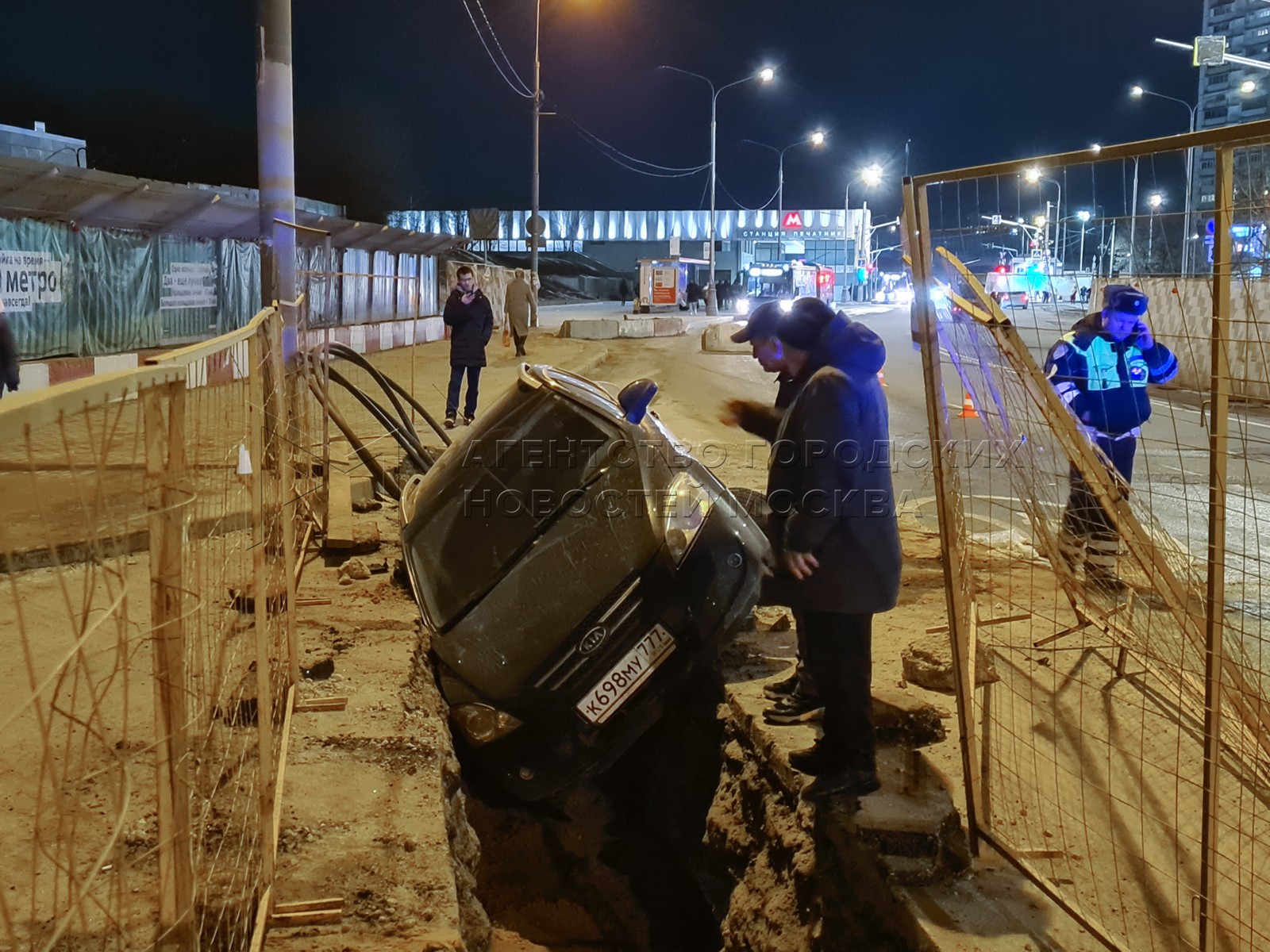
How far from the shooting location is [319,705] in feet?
14.7

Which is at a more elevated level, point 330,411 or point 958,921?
point 330,411

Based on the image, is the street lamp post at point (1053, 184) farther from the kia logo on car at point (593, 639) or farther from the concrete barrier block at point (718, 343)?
the concrete barrier block at point (718, 343)

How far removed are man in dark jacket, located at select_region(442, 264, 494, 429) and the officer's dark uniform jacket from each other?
706 centimetres

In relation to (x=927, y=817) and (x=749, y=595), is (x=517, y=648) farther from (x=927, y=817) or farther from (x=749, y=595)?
(x=927, y=817)

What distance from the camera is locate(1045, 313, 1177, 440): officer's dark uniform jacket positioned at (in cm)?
622

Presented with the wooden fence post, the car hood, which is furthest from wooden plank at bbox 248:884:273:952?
the car hood

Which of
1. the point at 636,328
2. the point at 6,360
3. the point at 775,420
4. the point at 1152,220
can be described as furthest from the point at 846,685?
the point at 636,328

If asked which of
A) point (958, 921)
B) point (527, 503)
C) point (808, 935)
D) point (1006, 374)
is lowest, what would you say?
point (808, 935)

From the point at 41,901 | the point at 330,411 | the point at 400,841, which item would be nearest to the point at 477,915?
the point at 400,841

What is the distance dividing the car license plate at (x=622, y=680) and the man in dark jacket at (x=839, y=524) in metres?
0.64

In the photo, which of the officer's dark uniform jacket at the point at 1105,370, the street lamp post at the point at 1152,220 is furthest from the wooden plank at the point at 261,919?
the officer's dark uniform jacket at the point at 1105,370

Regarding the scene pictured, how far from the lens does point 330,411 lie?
765cm

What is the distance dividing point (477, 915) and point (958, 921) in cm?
161

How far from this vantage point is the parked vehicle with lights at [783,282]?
48394 mm
